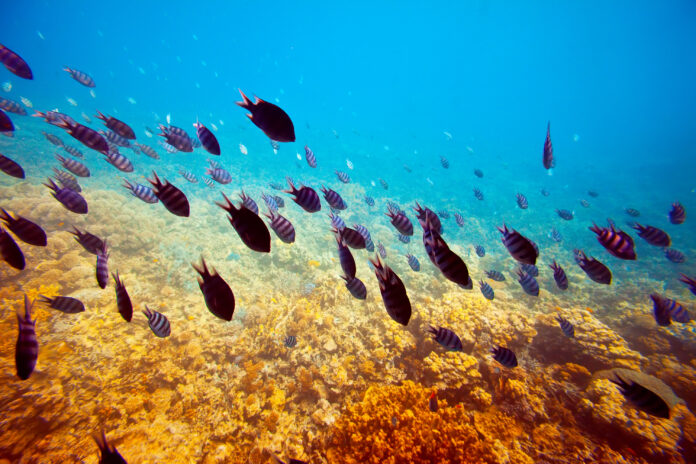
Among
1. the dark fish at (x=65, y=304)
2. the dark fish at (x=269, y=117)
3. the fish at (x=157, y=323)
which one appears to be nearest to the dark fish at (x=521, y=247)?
the dark fish at (x=269, y=117)

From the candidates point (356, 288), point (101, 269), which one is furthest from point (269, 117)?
point (101, 269)

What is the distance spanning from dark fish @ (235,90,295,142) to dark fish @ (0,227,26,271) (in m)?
2.99

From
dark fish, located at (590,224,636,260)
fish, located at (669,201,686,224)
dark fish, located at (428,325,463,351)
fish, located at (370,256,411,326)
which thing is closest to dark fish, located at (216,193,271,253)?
fish, located at (370,256,411,326)

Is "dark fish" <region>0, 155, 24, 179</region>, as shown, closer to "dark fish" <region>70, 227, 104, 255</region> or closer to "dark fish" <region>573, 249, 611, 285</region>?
"dark fish" <region>70, 227, 104, 255</region>

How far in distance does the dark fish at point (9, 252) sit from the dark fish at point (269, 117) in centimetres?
299

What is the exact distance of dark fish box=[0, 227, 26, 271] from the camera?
272 centimetres

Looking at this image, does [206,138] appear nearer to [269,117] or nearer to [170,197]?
[170,197]

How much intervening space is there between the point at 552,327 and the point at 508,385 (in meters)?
2.41

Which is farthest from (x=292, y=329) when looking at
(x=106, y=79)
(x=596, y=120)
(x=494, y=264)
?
(x=596, y=120)

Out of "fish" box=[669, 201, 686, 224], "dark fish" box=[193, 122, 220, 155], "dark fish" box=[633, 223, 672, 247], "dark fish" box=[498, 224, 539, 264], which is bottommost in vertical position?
"dark fish" box=[193, 122, 220, 155]

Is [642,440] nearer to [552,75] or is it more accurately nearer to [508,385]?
[508,385]

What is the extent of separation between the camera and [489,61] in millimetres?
105750

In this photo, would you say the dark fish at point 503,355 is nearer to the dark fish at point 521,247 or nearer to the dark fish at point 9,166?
the dark fish at point 521,247

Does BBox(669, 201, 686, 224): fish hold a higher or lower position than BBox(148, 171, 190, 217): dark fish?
higher
